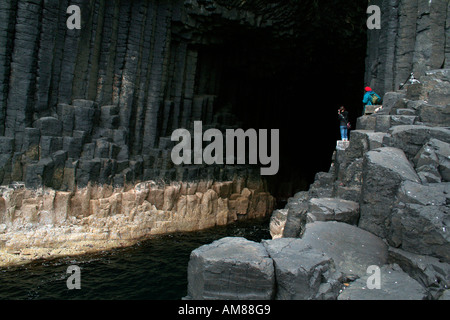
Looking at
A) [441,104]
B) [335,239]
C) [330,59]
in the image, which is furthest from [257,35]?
[335,239]

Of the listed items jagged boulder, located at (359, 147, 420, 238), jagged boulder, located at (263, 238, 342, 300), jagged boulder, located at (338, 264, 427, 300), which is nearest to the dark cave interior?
jagged boulder, located at (359, 147, 420, 238)

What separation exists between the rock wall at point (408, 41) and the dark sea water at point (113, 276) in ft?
32.2

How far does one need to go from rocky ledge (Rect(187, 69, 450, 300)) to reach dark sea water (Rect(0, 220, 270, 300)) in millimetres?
3899

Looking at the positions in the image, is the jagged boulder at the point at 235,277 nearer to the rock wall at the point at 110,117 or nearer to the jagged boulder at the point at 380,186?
the jagged boulder at the point at 380,186

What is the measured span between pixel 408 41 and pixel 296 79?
909 centimetres

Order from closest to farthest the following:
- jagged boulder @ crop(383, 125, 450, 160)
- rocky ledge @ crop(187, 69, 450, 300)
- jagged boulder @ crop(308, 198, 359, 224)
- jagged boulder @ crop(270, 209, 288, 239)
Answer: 1. rocky ledge @ crop(187, 69, 450, 300)
2. jagged boulder @ crop(308, 198, 359, 224)
3. jagged boulder @ crop(383, 125, 450, 160)
4. jagged boulder @ crop(270, 209, 288, 239)

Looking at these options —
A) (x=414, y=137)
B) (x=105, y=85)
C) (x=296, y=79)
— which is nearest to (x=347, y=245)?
(x=414, y=137)

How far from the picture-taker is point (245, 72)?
2053cm

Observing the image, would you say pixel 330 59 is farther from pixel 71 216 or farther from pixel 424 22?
pixel 71 216

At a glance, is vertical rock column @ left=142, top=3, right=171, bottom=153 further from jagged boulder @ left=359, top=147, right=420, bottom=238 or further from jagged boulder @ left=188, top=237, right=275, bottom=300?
jagged boulder @ left=188, top=237, right=275, bottom=300

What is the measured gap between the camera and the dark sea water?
8.86 metres

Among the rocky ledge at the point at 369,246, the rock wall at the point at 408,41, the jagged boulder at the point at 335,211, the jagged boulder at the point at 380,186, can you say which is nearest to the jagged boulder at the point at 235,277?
the rocky ledge at the point at 369,246

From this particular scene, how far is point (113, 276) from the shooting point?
9984 mm

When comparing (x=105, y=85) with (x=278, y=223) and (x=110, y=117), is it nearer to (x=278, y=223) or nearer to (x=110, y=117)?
(x=110, y=117)
